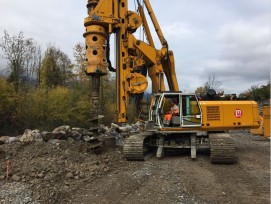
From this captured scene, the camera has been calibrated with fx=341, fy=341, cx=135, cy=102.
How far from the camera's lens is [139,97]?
40.5 ft

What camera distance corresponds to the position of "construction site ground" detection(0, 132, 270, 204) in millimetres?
6781

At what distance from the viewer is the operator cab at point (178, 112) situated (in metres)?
11.1

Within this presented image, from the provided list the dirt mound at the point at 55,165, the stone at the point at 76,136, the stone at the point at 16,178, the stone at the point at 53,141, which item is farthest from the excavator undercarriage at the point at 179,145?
the stone at the point at 76,136

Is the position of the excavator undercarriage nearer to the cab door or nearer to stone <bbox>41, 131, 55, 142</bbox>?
the cab door

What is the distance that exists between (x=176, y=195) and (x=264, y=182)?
8.18ft

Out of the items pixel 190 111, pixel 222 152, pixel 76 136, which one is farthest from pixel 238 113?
pixel 76 136

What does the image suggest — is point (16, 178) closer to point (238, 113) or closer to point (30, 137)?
point (30, 137)

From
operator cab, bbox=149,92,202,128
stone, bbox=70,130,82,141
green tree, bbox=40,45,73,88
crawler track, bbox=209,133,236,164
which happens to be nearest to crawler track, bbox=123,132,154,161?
operator cab, bbox=149,92,202,128

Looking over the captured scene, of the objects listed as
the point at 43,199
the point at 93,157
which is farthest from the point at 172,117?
the point at 43,199

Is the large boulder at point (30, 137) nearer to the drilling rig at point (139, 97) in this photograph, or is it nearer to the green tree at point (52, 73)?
the drilling rig at point (139, 97)

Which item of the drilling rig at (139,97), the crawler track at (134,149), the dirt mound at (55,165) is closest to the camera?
the dirt mound at (55,165)

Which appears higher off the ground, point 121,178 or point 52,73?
point 52,73

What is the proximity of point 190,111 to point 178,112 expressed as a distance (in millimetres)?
407

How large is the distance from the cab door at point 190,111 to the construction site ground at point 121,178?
1123 mm
